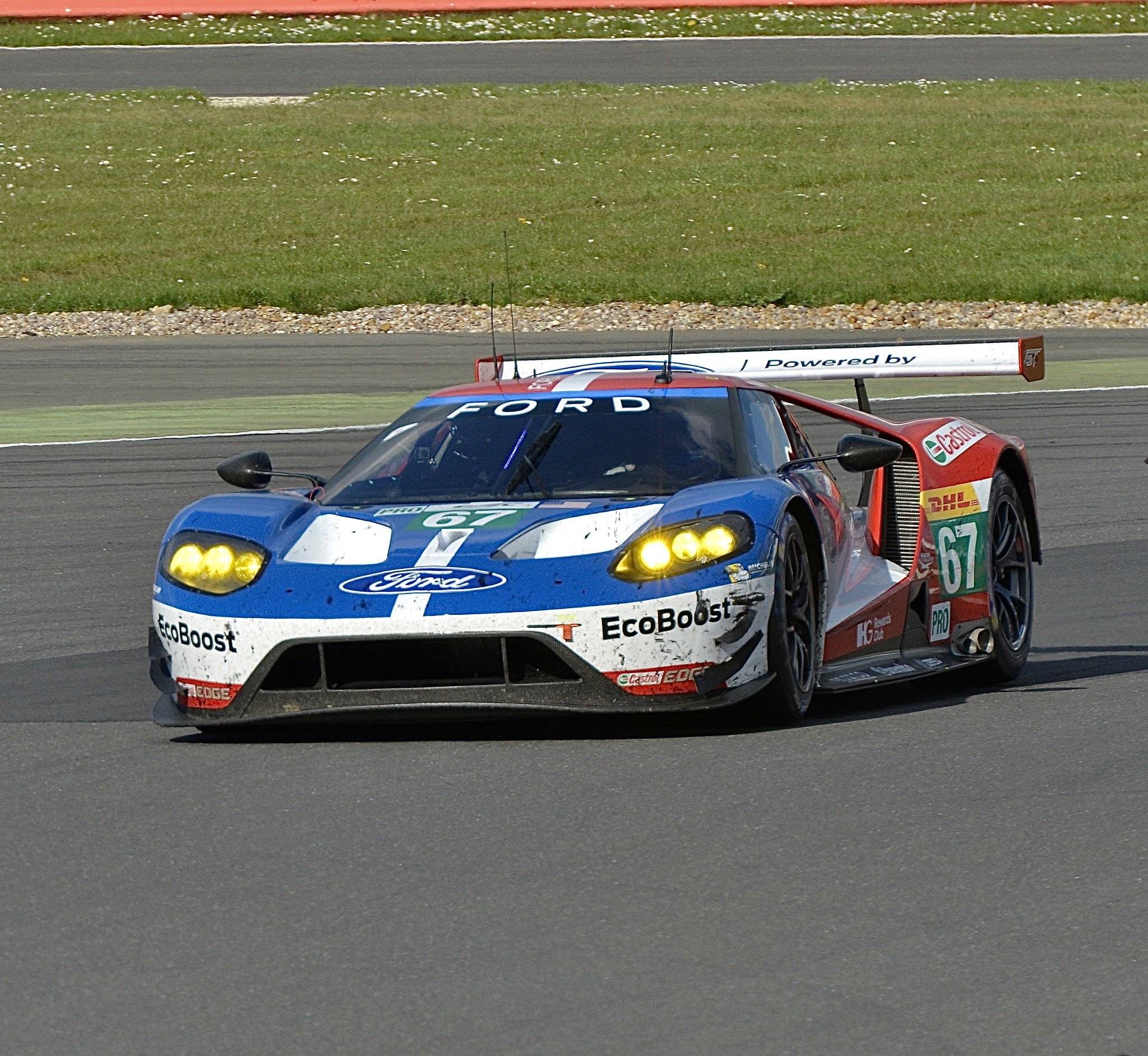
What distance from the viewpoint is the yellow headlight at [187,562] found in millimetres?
6398

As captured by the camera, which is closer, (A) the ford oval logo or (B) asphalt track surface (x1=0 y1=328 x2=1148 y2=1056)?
(B) asphalt track surface (x1=0 y1=328 x2=1148 y2=1056)

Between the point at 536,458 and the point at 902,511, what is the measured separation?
144cm

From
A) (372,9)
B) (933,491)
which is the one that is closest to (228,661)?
(933,491)

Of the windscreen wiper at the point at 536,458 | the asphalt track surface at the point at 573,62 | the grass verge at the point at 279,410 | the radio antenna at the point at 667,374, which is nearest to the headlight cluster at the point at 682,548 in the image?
the windscreen wiper at the point at 536,458

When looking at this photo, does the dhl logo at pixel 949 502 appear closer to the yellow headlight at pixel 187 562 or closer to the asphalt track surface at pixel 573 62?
the yellow headlight at pixel 187 562

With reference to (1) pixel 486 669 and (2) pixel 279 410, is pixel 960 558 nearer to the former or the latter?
(1) pixel 486 669

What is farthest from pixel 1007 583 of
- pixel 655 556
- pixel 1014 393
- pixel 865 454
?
pixel 1014 393

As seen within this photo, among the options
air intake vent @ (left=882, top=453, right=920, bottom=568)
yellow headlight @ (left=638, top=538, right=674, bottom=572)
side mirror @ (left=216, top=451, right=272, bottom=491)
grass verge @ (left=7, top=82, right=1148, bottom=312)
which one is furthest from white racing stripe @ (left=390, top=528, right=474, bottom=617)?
grass verge @ (left=7, top=82, right=1148, bottom=312)

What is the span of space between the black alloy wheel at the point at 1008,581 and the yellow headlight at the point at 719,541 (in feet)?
5.99

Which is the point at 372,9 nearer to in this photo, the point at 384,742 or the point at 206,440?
the point at 206,440

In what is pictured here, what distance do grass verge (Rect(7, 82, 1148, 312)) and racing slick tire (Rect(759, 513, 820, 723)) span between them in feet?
55.1

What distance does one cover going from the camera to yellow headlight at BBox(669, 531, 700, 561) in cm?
614

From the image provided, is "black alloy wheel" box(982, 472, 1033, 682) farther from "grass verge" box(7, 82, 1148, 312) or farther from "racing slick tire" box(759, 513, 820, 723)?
"grass verge" box(7, 82, 1148, 312)

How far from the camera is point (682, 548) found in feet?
20.2
